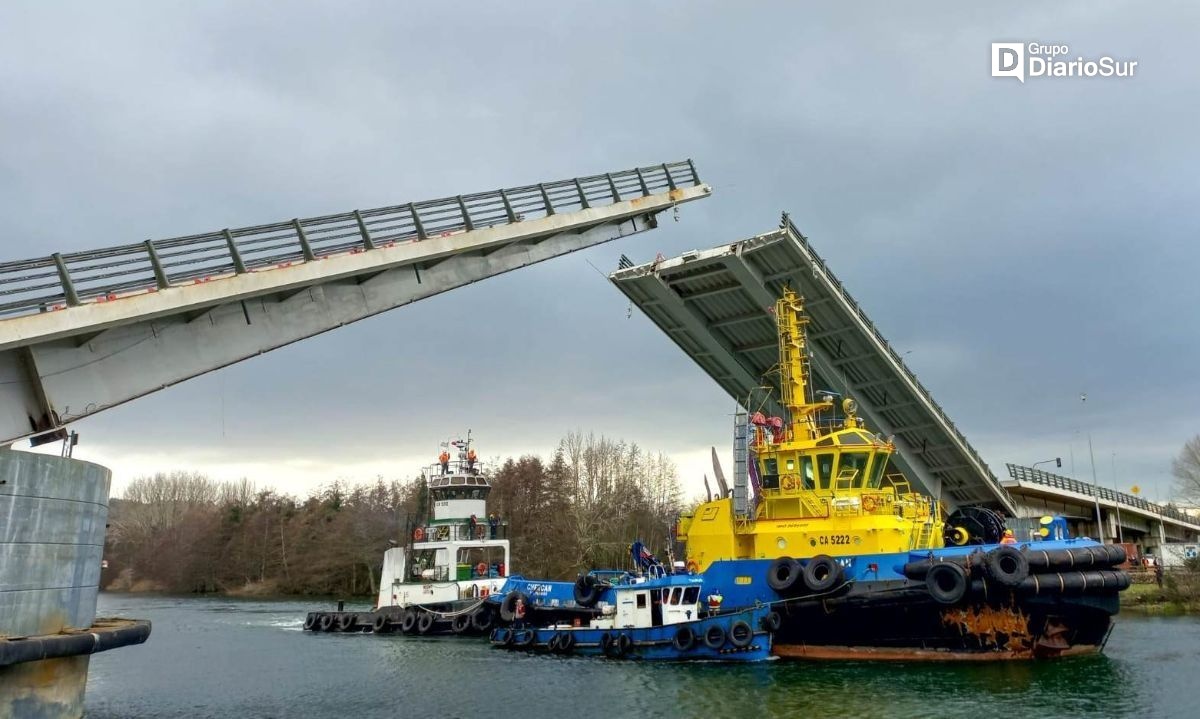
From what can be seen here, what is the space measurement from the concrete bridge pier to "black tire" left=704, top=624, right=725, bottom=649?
11712 mm

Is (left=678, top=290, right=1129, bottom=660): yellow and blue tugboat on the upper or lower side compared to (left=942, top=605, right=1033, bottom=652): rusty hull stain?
upper

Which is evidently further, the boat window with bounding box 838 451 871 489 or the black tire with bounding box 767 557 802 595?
the boat window with bounding box 838 451 871 489

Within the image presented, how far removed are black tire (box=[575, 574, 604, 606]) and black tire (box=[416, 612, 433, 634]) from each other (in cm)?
834

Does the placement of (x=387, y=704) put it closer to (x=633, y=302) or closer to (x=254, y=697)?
(x=254, y=697)

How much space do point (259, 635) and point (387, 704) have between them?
1613cm

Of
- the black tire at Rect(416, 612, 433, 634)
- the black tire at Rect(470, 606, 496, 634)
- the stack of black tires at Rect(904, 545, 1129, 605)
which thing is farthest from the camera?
the black tire at Rect(416, 612, 433, 634)

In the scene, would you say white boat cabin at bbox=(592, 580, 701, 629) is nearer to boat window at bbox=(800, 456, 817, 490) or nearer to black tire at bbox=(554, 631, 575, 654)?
black tire at bbox=(554, 631, 575, 654)

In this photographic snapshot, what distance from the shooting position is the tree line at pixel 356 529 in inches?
1861

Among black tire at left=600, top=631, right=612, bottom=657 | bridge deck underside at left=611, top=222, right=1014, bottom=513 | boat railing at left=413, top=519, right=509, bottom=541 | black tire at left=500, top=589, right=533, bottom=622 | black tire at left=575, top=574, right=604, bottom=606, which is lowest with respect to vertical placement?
black tire at left=600, top=631, right=612, bottom=657

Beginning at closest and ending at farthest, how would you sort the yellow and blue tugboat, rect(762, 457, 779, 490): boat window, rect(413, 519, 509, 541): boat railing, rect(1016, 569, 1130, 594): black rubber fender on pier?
rect(1016, 569, 1130, 594): black rubber fender on pier, the yellow and blue tugboat, rect(762, 457, 779, 490): boat window, rect(413, 519, 509, 541): boat railing

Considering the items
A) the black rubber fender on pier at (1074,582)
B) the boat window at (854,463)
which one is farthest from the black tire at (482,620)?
the black rubber fender on pier at (1074,582)

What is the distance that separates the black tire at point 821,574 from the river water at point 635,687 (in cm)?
159

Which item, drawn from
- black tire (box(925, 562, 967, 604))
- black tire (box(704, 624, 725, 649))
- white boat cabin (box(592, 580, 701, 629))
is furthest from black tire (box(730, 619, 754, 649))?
black tire (box(925, 562, 967, 604))

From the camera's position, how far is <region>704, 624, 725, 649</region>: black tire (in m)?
17.2
